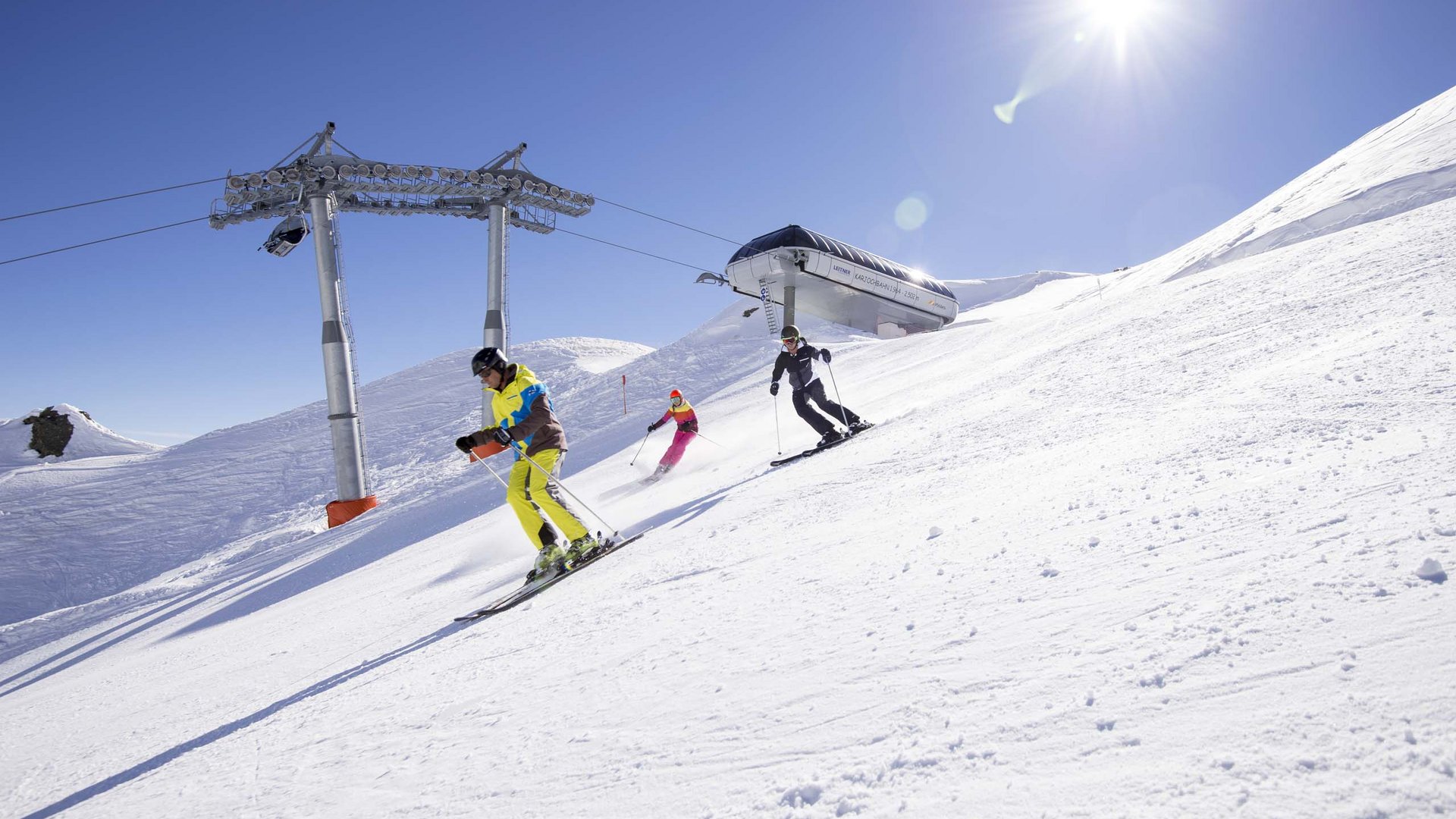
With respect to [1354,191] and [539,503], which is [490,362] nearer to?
[539,503]

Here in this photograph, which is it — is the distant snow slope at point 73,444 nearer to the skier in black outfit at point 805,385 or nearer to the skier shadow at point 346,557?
the skier shadow at point 346,557

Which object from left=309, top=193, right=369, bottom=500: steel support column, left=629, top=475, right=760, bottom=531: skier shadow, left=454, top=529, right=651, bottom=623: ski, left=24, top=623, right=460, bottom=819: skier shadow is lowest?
left=24, top=623, right=460, bottom=819: skier shadow

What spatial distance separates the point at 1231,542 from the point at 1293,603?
0.53m

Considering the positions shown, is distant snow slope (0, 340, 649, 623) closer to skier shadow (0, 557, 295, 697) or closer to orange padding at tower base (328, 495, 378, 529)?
orange padding at tower base (328, 495, 378, 529)

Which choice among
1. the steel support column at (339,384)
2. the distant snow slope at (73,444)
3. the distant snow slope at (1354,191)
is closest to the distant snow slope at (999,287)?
the distant snow slope at (1354,191)

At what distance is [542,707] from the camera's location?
2488 millimetres

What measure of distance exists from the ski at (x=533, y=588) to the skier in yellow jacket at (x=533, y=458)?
0.26ft

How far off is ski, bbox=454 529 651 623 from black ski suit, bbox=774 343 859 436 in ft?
11.1

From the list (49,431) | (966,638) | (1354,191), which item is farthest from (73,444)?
(1354,191)

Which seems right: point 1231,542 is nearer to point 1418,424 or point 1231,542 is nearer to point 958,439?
point 1418,424

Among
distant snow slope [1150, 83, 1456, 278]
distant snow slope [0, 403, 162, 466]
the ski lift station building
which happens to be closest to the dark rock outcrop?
distant snow slope [0, 403, 162, 466]

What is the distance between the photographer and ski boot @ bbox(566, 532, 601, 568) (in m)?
5.24

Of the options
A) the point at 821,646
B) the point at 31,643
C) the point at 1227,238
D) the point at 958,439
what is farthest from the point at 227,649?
the point at 1227,238

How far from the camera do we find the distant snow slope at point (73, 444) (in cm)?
3578
